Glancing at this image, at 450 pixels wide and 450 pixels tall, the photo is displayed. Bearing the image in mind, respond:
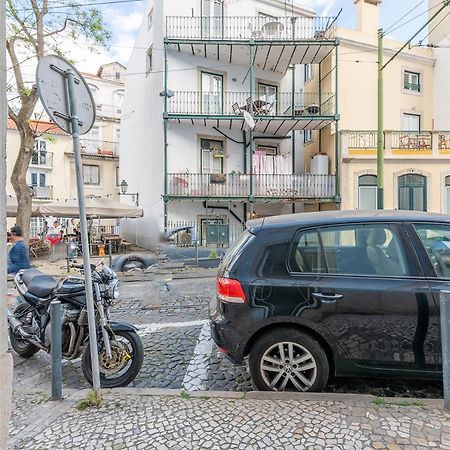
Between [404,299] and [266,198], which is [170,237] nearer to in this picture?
[266,198]

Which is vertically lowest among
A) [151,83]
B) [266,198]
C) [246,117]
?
[266,198]

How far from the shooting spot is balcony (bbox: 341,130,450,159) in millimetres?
15484

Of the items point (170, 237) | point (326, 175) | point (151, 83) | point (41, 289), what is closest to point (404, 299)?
point (41, 289)

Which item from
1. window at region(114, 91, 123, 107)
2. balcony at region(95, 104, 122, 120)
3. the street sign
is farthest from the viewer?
window at region(114, 91, 123, 107)

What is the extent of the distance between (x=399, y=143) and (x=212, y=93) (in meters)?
8.98

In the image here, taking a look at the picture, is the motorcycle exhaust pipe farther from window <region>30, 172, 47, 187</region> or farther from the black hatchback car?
window <region>30, 172, 47, 187</region>

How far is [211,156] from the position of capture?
16.1m

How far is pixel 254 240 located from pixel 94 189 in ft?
90.5

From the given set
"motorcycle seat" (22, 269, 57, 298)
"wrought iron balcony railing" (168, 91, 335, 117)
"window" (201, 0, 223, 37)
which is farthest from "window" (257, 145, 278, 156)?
"motorcycle seat" (22, 269, 57, 298)

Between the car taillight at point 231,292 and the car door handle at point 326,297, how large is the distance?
0.63 metres

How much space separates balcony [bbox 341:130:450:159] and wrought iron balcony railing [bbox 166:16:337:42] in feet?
15.2

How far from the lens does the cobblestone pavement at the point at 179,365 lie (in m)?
3.38

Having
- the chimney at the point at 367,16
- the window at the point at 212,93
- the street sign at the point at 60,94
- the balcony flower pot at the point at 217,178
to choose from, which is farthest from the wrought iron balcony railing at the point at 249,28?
the street sign at the point at 60,94

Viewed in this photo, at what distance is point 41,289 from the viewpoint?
3.84 metres
